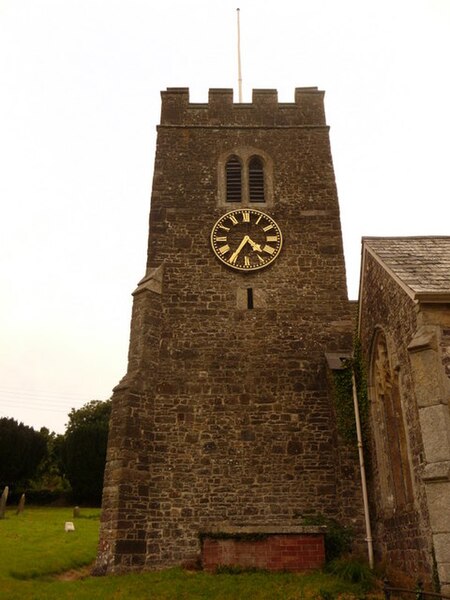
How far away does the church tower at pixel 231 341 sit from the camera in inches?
568

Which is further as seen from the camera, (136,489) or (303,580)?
(136,489)

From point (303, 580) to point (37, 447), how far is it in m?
30.1

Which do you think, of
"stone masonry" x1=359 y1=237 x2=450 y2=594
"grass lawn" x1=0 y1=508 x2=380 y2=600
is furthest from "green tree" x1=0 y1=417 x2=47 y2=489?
"stone masonry" x1=359 y1=237 x2=450 y2=594

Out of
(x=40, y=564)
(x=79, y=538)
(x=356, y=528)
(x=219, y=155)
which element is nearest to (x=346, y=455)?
(x=356, y=528)

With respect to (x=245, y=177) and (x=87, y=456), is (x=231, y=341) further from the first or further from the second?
(x=87, y=456)

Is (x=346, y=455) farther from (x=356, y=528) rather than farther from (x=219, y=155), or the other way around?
(x=219, y=155)

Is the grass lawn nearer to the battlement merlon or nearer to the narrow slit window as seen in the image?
the narrow slit window

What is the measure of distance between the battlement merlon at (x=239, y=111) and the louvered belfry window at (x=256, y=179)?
1584 millimetres

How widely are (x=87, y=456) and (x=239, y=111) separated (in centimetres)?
Result: 2304

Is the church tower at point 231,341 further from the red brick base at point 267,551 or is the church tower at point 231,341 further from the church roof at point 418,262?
the church roof at point 418,262

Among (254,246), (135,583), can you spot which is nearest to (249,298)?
(254,246)

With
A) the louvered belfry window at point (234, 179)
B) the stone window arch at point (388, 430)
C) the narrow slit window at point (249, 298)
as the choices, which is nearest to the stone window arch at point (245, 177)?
the louvered belfry window at point (234, 179)

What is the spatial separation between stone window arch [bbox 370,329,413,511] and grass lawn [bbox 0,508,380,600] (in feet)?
7.30

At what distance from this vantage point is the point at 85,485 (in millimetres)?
32875
